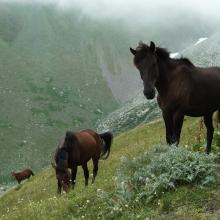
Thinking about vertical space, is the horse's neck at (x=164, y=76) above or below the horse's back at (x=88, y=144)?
above

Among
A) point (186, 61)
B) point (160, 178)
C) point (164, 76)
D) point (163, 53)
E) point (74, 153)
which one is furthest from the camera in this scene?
point (74, 153)

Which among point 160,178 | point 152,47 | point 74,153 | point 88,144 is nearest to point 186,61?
point 152,47

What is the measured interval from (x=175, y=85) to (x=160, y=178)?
339cm

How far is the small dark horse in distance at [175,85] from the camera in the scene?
1344 cm

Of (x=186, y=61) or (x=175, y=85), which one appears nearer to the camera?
(x=175, y=85)

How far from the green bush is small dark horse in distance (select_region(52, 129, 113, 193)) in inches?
287

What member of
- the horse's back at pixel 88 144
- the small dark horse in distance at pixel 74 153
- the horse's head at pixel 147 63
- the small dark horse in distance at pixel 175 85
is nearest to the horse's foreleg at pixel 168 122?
the small dark horse in distance at pixel 175 85

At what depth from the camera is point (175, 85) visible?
A: 1387 centimetres

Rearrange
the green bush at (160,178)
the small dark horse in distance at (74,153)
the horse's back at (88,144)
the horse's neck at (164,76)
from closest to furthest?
1. the green bush at (160,178)
2. the horse's neck at (164,76)
3. the small dark horse in distance at (74,153)
4. the horse's back at (88,144)

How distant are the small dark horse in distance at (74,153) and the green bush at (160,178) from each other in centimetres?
729

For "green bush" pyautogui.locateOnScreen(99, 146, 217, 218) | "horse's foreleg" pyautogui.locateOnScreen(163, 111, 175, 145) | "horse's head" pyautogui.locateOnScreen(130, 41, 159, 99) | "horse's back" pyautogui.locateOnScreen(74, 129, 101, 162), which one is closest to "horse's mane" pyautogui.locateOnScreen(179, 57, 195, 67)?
"horse's head" pyautogui.locateOnScreen(130, 41, 159, 99)

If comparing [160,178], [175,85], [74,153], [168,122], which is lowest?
[74,153]

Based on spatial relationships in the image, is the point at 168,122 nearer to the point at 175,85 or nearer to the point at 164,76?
the point at 175,85

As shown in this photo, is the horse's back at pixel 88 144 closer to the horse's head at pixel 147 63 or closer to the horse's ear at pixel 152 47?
the horse's head at pixel 147 63
